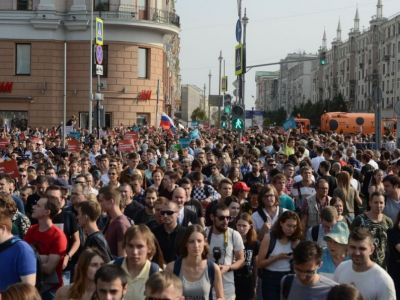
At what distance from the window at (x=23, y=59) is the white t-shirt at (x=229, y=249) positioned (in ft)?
123

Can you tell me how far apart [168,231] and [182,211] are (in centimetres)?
124

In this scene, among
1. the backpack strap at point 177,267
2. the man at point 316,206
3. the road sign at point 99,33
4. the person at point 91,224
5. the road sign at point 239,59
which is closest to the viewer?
the backpack strap at point 177,267

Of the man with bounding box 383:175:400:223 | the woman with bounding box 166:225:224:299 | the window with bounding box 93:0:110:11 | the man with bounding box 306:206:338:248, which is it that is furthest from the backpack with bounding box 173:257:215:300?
the window with bounding box 93:0:110:11

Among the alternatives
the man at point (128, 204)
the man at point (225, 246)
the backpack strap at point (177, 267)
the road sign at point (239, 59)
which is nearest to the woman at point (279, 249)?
the man at point (225, 246)

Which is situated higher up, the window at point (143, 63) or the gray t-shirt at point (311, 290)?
the window at point (143, 63)

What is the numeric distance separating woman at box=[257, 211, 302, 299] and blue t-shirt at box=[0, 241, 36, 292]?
261cm

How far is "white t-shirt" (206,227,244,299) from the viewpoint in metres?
7.74

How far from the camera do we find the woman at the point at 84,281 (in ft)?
19.4

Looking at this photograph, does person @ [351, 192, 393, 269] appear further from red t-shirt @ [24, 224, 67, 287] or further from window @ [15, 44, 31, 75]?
window @ [15, 44, 31, 75]

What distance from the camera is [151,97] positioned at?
45438mm

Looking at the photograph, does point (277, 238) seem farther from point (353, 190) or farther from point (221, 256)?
point (353, 190)

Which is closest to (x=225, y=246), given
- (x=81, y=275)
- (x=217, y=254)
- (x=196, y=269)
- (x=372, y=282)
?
(x=217, y=254)

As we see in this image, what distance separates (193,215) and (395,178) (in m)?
3.00

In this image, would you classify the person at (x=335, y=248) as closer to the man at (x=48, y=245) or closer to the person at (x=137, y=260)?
the person at (x=137, y=260)
